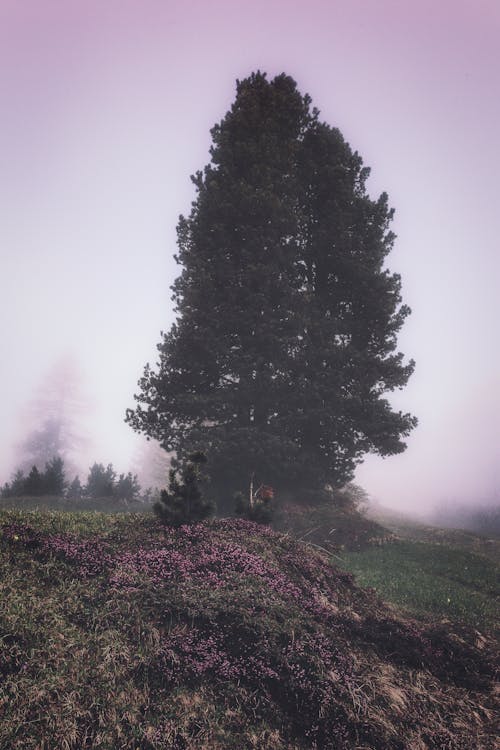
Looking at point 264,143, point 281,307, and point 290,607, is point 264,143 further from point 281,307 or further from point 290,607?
point 290,607

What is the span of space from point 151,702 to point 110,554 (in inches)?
106

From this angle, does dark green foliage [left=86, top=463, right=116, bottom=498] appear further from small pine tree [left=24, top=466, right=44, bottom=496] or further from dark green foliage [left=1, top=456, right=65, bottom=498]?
small pine tree [left=24, top=466, right=44, bottom=496]

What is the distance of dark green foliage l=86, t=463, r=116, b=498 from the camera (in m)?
21.1

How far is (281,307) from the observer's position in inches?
703

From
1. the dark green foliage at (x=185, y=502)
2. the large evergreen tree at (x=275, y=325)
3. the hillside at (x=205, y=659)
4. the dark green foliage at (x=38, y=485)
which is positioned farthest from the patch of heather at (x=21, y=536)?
the dark green foliage at (x=38, y=485)

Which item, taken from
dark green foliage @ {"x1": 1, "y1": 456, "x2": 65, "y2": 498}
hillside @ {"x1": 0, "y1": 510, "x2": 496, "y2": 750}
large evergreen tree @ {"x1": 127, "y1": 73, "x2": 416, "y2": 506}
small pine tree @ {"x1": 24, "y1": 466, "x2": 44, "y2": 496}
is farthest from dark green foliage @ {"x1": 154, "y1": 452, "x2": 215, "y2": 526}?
small pine tree @ {"x1": 24, "y1": 466, "x2": 44, "y2": 496}

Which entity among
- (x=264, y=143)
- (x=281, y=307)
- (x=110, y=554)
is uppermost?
(x=264, y=143)

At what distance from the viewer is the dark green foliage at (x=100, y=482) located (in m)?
21.1

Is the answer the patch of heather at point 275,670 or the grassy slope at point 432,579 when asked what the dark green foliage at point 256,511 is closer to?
the grassy slope at point 432,579

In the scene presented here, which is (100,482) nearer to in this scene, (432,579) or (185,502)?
(185,502)

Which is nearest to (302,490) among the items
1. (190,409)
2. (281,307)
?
(190,409)

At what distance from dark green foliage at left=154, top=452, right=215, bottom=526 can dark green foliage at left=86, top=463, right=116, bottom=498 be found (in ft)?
47.1

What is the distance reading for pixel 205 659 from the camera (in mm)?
4539

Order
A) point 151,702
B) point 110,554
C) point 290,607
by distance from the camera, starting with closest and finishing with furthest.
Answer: point 151,702
point 290,607
point 110,554
